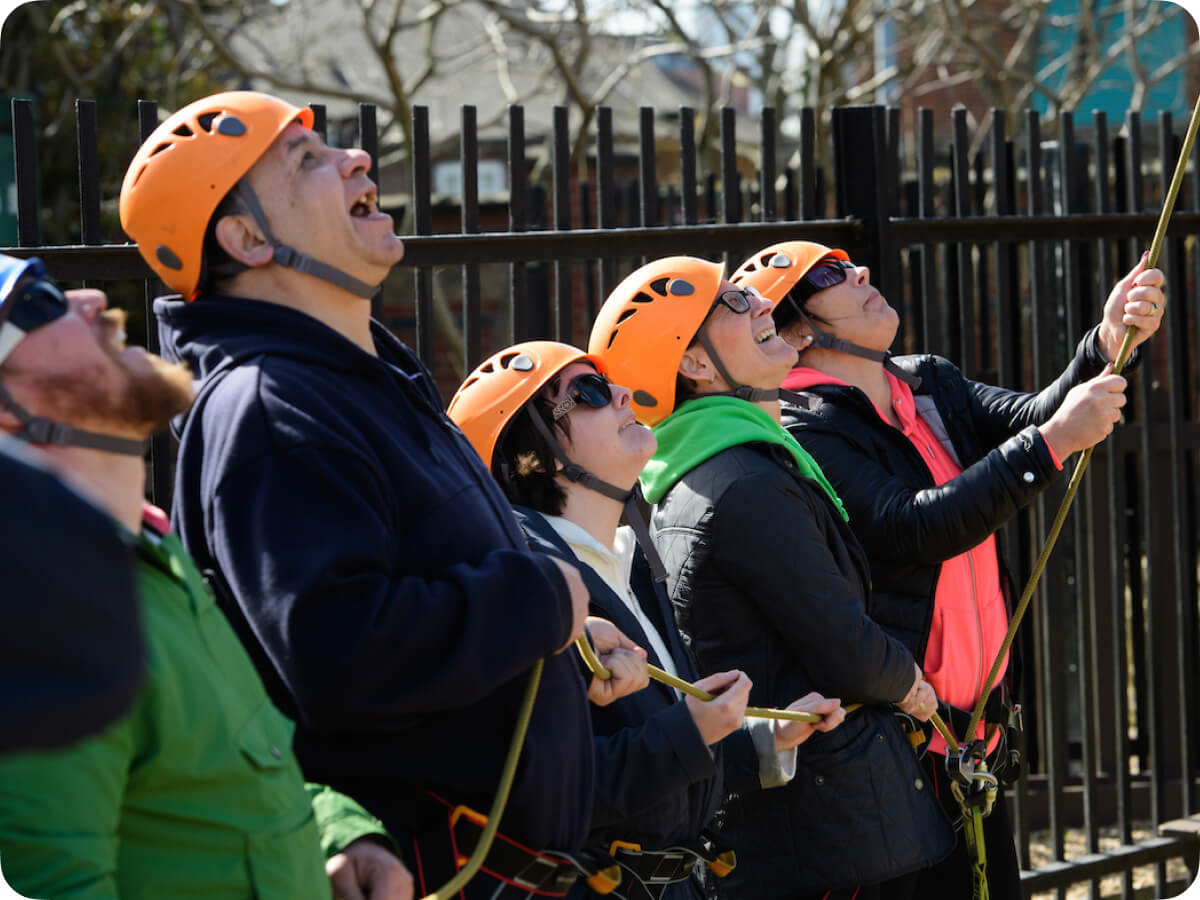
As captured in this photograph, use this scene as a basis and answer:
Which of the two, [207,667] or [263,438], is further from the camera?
[263,438]

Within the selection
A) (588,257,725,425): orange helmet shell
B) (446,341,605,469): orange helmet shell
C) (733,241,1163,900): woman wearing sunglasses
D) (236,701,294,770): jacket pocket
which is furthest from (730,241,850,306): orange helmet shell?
(236,701,294,770): jacket pocket

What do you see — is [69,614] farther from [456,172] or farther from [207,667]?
[456,172]

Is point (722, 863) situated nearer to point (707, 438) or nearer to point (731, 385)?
point (707, 438)

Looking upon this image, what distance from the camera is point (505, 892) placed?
236 cm

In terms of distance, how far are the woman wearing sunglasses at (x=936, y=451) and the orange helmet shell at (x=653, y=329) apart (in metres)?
0.43

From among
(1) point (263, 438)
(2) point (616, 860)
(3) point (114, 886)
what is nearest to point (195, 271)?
(1) point (263, 438)

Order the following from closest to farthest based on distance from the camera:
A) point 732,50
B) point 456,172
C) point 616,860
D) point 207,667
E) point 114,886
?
1. point 114,886
2. point 207,667
3. point 616,860
4. point 732,50
5. point 456,172

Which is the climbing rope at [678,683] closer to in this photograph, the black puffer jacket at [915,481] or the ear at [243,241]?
the black puffer jacket at [915,481]

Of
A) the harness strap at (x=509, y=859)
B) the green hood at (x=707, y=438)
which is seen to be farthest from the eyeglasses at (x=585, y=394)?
the harness strap at (x=509, y=859)

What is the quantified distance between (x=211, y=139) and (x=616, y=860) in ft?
4.81

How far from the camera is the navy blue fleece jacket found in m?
2.07

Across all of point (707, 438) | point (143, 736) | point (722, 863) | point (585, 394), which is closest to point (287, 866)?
point (143, 736)

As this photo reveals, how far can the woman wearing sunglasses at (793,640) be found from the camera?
3242mm

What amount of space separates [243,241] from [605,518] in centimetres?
103
